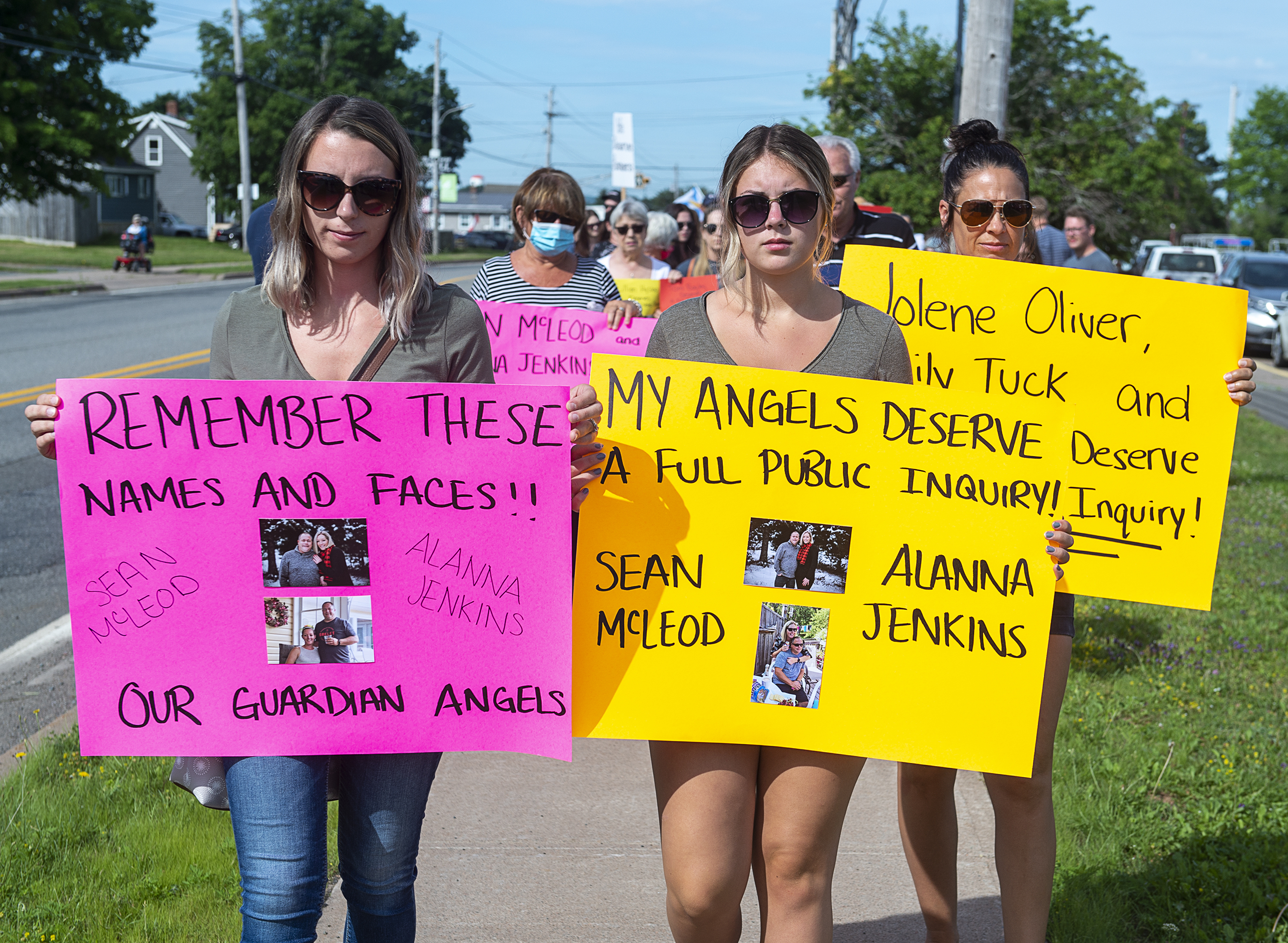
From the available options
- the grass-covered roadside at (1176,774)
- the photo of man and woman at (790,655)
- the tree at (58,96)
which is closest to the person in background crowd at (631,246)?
the grass-covered roadside at (1176,774)

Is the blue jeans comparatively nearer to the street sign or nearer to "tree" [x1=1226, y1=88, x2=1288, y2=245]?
the street sign

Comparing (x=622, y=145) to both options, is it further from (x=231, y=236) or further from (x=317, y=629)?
(x=231, y=236)

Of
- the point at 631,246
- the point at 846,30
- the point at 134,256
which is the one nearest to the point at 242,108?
the point at 134,256

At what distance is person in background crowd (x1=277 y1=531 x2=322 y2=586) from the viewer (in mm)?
2389

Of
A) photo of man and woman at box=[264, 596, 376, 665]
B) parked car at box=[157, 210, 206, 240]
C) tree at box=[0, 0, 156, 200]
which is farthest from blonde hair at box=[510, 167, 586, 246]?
parked car at box=[157, 210, 206, 240]

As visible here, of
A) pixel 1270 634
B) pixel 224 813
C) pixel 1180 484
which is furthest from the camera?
pixel 1270 634

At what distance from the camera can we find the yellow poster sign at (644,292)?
7.07 metres

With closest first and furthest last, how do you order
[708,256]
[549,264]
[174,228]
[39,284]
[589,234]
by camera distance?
[549,264] → [708,256] → [589,234] → [39,284] → [174,228]

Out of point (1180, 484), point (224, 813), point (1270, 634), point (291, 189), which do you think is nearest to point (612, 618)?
point (291, 189)

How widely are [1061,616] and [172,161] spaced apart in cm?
9440

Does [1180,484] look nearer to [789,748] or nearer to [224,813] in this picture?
[789,748]

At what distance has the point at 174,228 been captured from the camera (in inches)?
2798

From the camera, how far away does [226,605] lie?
2400mm

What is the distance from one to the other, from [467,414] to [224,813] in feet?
7.00
